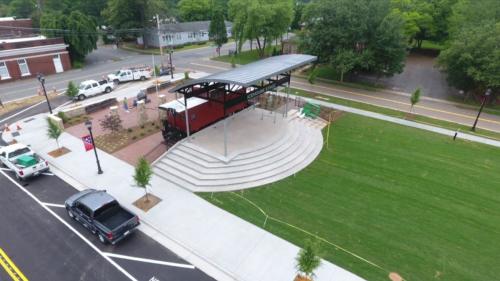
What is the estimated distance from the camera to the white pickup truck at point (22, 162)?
1600 cm

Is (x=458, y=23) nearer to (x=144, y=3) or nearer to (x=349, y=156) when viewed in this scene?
(x=349, y=156)

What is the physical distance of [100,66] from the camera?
4328 cm

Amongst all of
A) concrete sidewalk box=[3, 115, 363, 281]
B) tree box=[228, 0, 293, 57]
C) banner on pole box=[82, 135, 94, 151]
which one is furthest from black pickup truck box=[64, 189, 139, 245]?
tree box=[228, 0, 293, 57]

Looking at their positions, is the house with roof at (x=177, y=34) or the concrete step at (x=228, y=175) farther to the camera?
the house with roof at (x=177, y=34)

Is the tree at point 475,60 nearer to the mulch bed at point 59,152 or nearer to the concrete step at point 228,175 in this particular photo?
the concrete step at point 228,175

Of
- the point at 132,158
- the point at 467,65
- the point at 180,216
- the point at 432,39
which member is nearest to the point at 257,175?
the point at 180,216

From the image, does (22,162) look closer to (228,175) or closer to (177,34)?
(228,175)

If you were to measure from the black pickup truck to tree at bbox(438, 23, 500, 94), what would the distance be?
1206 inches

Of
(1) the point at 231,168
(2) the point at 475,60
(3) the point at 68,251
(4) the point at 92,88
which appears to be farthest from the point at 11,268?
(2) the point at 475,60

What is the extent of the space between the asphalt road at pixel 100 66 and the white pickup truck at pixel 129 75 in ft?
14.7

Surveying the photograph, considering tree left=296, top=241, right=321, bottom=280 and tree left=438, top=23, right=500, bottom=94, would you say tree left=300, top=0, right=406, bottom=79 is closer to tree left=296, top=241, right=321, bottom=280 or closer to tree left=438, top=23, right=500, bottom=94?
tree left=438, top=23, right=500, bottom=94

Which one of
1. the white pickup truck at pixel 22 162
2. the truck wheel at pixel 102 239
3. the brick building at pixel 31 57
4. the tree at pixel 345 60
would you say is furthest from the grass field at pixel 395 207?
the brick building at pixel 31 57

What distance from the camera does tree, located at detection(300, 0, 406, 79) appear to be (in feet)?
96.3

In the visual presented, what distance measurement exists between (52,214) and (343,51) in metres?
29.4
